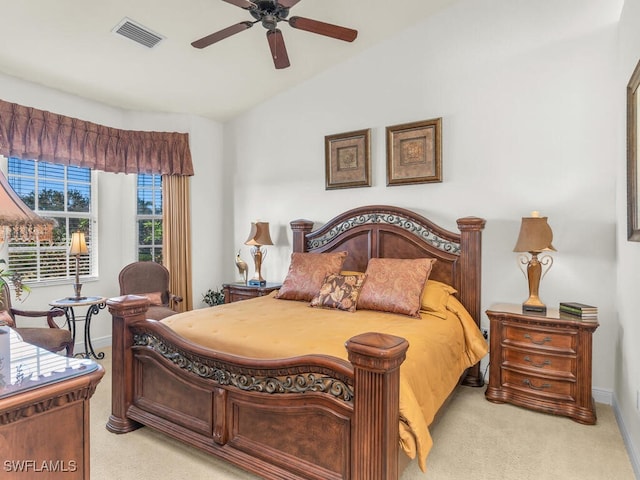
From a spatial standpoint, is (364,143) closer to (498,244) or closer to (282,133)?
(282,133)

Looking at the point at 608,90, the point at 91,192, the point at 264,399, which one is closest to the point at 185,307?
the point at 91,192

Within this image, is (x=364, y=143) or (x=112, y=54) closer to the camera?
(x=112, y=54)

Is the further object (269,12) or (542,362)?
(542,362)

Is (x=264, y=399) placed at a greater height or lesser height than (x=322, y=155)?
lesser

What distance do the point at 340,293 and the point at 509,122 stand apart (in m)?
2.10

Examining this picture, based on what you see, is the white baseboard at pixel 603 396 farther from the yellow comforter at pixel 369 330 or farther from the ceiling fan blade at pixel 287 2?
the ceiling fan blade at pixel 287 2

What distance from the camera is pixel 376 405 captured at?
5.27 ft

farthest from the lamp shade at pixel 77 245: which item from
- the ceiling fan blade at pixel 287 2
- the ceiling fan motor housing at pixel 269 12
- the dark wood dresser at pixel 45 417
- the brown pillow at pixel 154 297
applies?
the ceiling fan blade at pixel 287 2

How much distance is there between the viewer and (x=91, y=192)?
15.0 feet

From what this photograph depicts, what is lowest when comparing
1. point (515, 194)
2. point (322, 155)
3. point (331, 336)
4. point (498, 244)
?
point (331, 336)

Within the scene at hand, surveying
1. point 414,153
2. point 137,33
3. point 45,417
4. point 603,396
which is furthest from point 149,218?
point 603,396

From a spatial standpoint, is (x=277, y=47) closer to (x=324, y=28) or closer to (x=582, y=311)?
(x=324, y=28)

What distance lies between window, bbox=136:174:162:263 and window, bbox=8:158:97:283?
505 millimetres

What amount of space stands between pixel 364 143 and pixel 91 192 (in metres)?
3.21
